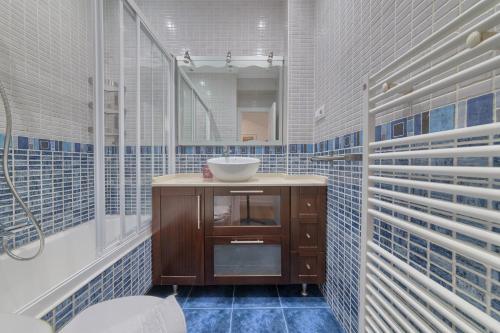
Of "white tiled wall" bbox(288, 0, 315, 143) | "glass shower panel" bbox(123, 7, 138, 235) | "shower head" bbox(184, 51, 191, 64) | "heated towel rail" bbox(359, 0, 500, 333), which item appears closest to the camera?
"heated towel rail" bbox(359, 0, 500, 333)

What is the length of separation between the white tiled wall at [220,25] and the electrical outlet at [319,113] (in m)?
0.77

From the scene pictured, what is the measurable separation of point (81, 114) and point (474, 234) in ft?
6.51

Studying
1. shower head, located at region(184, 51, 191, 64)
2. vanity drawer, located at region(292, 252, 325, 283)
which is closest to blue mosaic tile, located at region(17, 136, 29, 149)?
shower head, located at region(184, 51, 191, 64)

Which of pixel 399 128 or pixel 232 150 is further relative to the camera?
pixel 232 150

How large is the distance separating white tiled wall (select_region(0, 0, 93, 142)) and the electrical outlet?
157 cm

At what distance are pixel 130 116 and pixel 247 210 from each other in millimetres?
1065

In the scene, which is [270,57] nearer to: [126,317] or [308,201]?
[308,201]

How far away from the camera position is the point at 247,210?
1.78 meters

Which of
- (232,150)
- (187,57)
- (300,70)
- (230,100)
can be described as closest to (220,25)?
(187,57)

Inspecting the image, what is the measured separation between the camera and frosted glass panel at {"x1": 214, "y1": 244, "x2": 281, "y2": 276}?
1.75 m

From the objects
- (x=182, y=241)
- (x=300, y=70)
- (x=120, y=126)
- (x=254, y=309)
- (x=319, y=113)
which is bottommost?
(x=254, y=309)

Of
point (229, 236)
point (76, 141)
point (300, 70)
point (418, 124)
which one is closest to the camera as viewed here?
point (418, 124)

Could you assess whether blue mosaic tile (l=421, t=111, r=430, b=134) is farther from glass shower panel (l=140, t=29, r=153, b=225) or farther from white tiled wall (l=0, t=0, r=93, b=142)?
glass shower panel (l=140, t=29, r=153, b=225)

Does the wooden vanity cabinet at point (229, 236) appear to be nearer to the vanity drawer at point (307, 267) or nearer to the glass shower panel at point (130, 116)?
the vanity drawer at point (307, 267)
